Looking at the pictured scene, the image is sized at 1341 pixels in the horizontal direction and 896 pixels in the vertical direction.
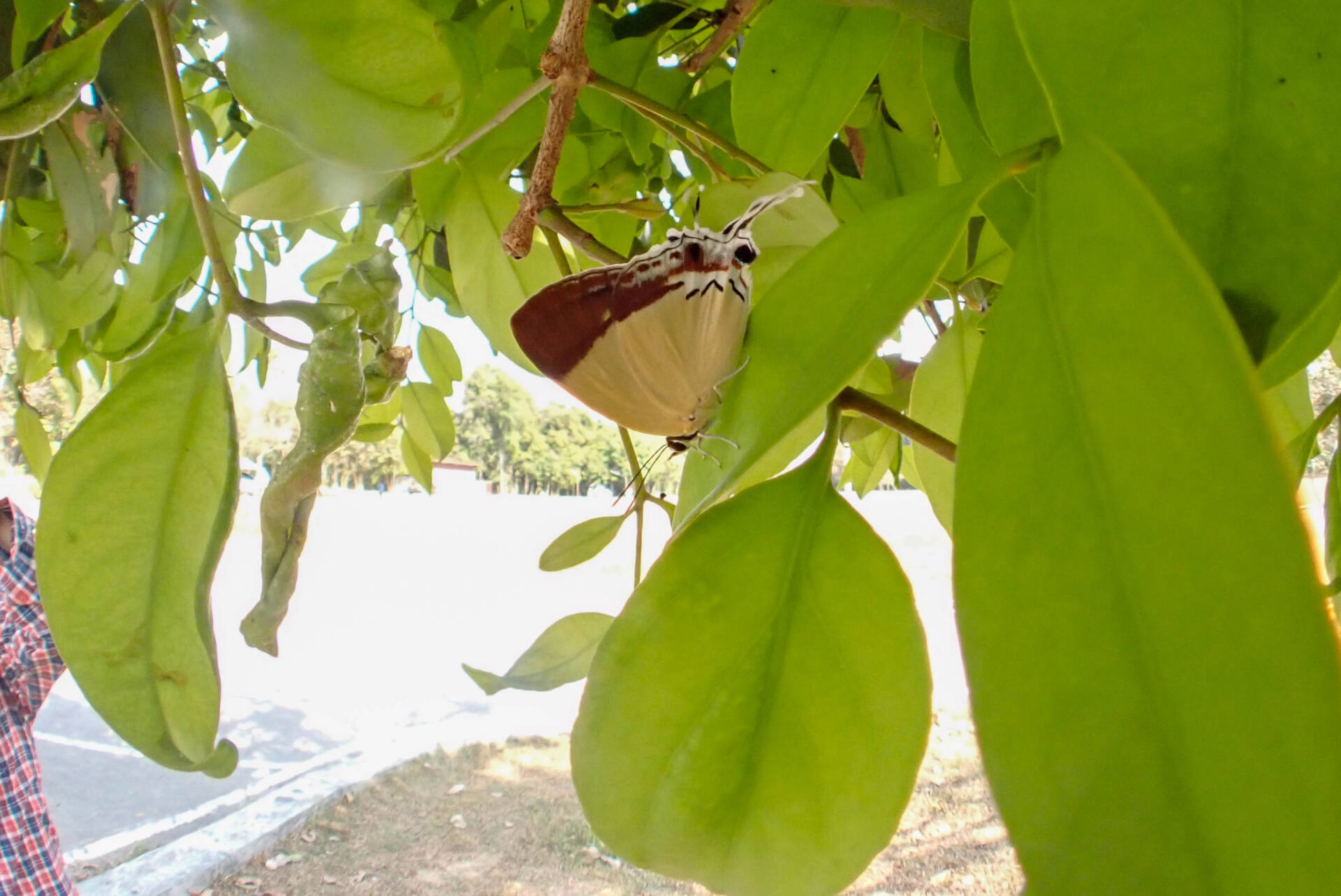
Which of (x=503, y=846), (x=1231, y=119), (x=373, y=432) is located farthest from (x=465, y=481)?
(x=1231, y=119)

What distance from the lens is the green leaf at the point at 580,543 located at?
38 centimetres

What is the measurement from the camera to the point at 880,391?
0.37 meters

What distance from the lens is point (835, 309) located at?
0.14m

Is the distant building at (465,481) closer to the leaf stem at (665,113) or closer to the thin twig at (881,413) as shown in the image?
the leaf stem at (665,113)

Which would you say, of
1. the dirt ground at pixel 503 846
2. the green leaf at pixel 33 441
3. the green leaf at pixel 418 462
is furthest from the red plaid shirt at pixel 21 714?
the green leaf at pixel 418 462

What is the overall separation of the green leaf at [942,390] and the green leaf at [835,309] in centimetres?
14

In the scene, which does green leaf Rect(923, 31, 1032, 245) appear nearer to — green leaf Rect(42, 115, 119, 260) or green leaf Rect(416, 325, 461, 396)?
green leaf Rect(42, 115, 119, 260)

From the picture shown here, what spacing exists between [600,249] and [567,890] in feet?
5.39

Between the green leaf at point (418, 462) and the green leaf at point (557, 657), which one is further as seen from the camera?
the green leaf at point (418, 462)

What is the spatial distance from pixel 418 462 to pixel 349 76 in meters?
0.48

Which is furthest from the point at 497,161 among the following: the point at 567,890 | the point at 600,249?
the point at 567,890

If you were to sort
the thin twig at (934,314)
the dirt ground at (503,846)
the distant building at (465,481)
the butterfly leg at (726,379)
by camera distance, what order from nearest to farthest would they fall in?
the butterfly leg at (726,379) < the thin twig at (934,314) < the dirt ground at (503,846) < the distant building at (465,481)

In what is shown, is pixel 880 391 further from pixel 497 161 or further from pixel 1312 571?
pixel 1312 571

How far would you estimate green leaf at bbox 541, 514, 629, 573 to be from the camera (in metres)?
0.38
